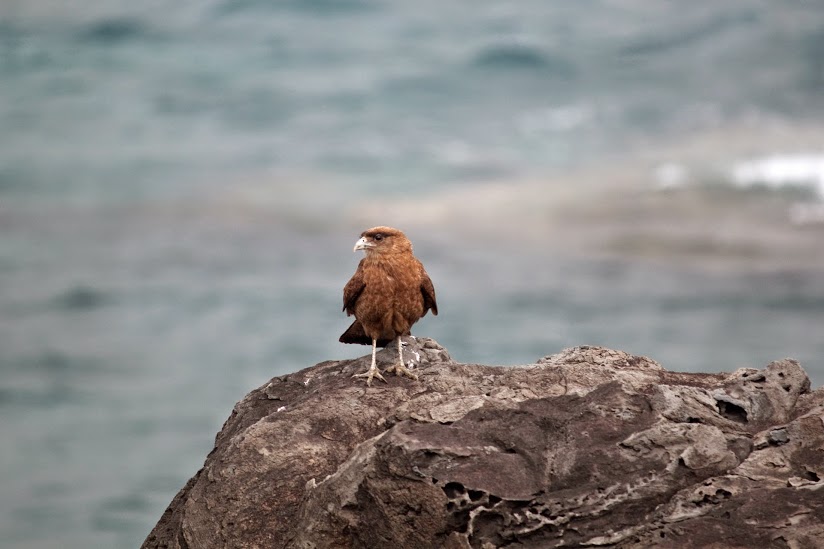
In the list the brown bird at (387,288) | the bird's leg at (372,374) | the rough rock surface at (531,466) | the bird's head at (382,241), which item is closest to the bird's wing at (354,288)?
the brown bird at (387,288)

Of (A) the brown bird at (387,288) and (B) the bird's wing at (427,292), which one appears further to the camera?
(B) the bird's wing at (427,292)

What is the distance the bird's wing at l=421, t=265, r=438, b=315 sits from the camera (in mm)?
9719

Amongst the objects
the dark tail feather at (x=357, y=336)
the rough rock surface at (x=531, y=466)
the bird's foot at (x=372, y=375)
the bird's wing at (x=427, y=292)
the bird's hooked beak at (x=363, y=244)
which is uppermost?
the bird's hooked beak at (x=363, y=244)

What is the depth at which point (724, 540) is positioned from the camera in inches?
270

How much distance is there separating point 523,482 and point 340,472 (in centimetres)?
146

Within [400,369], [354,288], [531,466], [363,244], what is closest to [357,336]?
[354,288]

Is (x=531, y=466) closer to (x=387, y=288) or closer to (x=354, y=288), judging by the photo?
(x=387, y=288)

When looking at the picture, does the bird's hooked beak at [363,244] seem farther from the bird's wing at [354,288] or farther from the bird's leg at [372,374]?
the bird's leg at [372,374]

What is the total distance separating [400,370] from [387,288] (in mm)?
796

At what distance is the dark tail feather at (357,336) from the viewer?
32.8 ft

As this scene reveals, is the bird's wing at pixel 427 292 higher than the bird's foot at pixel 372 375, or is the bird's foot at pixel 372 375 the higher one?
the bird's wing at pixel 427 292

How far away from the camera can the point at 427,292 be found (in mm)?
9766

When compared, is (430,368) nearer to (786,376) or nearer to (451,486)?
(451,486)

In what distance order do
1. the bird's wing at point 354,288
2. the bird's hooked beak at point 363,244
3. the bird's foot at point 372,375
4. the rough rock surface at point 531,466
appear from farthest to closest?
the bird's wing at point 354,288, the bird's hooked beak at point 363,244, the bird's foot at point 372,375, the rough rock surface at point 531,466
